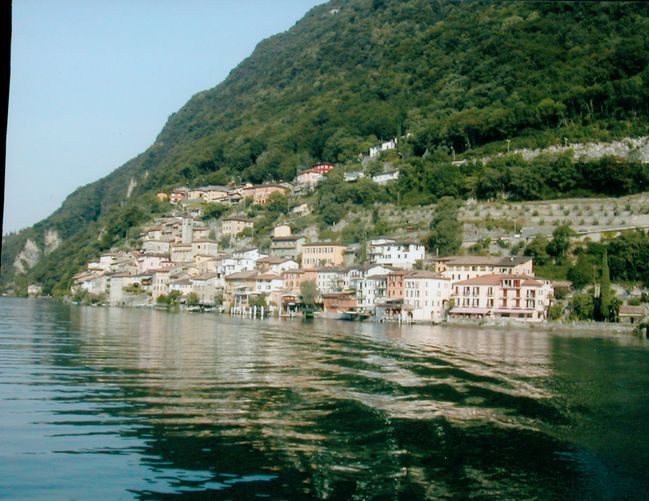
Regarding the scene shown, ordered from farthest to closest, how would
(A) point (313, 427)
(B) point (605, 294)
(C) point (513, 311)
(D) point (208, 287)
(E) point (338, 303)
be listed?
(D) point (208, 287)
(E) point (338, 303)
(C) point (513, 311)
(B) point (605, 294)
(A) point (313, 427)

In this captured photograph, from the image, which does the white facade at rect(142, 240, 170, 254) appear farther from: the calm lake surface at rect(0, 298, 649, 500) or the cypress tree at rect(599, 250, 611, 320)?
the calm lake surface at rect(0, 298, 649, 500)

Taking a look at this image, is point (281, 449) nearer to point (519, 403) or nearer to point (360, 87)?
point (519, 403)

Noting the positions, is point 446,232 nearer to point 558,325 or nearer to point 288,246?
point 558,325

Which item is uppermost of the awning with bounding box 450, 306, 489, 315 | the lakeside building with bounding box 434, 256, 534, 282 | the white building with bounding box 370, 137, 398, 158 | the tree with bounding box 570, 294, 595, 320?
the white building with bounding box 370, 137, 398, 158

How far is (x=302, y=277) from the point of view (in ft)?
208

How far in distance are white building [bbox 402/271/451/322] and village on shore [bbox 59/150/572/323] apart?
0.23 ft

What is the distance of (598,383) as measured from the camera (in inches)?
729

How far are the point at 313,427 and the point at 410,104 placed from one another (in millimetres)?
87781

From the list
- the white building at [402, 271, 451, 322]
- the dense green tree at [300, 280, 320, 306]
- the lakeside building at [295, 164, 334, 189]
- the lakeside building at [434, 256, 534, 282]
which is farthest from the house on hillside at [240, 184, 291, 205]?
the white building at [402, 271, 451, 322]

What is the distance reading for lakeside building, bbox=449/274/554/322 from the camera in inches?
1886

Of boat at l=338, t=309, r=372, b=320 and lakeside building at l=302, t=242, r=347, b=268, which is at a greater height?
lakeside building at l=302, t=242, r=347, b=268

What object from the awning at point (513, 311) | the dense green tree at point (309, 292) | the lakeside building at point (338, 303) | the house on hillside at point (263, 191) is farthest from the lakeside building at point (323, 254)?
the house on hillside at point (263, 191)

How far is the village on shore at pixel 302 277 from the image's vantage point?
5112 centimetres

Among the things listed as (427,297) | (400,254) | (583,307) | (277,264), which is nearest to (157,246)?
(277,264)
